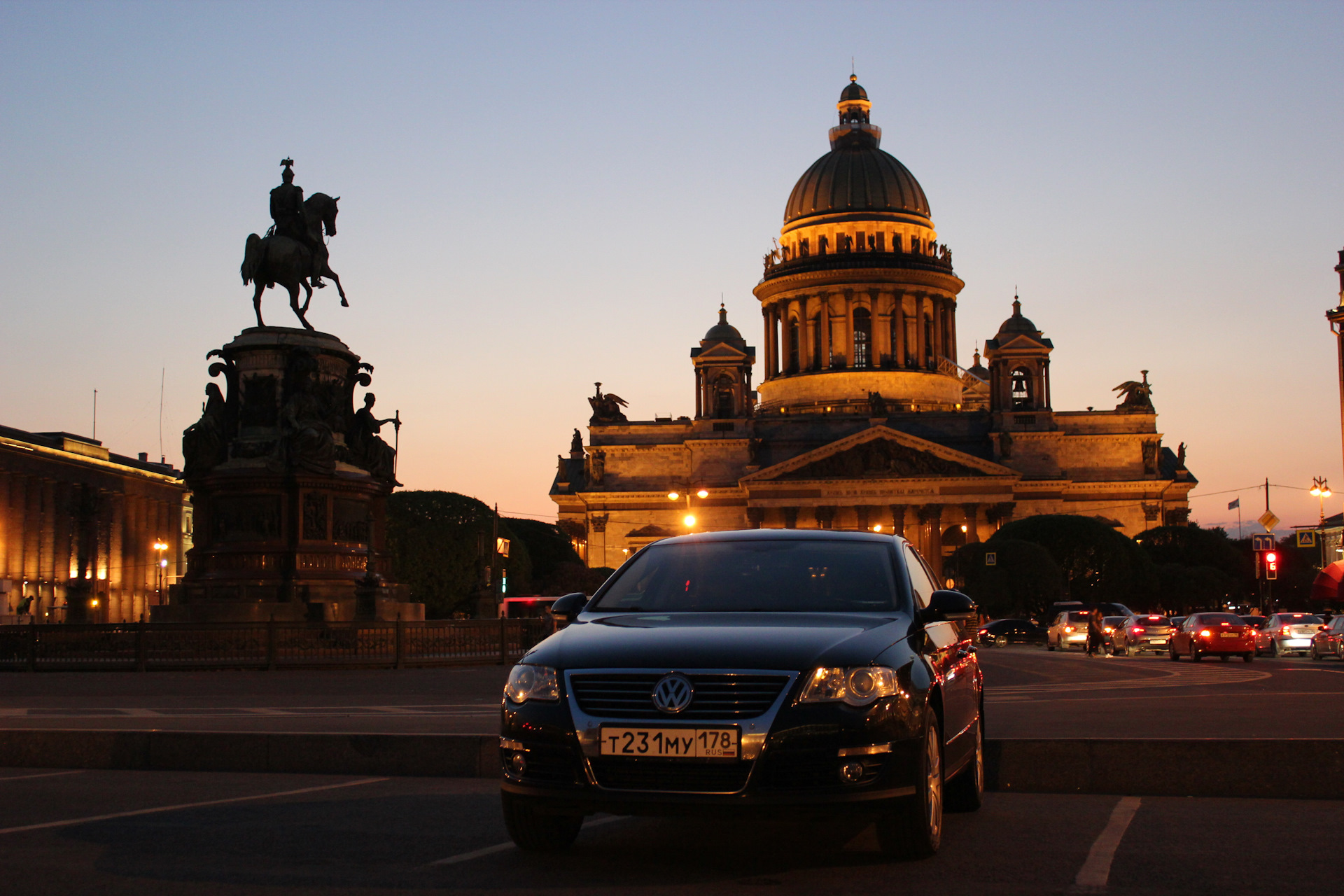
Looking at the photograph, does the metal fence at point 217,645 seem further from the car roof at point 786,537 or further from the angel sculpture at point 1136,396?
the angel sculpture at point 1136,396

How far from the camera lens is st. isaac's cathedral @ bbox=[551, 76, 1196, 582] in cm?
11325

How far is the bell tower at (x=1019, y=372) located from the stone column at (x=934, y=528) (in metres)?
9.29

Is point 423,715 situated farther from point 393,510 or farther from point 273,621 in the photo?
point 393,510

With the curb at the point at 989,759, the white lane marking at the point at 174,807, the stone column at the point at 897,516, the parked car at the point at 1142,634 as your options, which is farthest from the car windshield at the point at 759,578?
the stone column at the point at 897,516

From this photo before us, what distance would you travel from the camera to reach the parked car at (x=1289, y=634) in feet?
159

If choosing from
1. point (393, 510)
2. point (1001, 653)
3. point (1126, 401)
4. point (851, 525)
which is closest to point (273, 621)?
point (1001, 653)

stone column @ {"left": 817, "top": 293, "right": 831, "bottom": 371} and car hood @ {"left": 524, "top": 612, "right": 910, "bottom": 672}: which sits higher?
stone column @ {"left": 817, "top": 293, "right": 831, "bottom": 371}

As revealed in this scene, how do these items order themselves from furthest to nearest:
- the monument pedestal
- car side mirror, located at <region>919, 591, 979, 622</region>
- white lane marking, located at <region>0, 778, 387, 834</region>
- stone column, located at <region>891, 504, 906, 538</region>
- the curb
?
stone column, located at <region>891, 504, 906, 538</region>, the monument pedestal, the curb, white lane marking, located at <region>0, 778, 387, 834</region>, car side mirror, located at <region>919, 591, 979, 622</region>

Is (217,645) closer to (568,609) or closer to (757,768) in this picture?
(568,609)

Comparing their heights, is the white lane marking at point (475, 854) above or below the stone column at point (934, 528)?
below

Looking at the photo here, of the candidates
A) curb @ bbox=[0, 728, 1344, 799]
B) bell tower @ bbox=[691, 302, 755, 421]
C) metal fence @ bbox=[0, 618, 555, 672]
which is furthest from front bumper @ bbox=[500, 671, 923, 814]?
bell tower @ bbox=[691, 302, 755, 421]

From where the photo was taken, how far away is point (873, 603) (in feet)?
28.7

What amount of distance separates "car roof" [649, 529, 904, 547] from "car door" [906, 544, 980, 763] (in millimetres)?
238

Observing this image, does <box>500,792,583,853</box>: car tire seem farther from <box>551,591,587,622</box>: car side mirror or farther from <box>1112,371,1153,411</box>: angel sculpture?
<box>1112,371,1153,411</box>: angel sculpture
